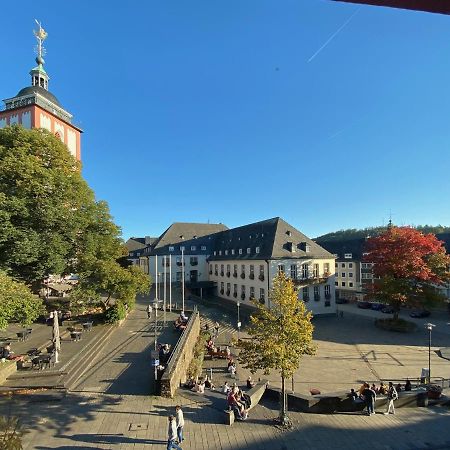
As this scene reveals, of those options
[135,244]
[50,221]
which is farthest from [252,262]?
[135,244]

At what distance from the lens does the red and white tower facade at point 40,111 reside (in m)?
34.9

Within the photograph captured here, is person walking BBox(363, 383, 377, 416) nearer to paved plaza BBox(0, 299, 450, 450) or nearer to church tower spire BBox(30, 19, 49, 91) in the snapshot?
paved plaza BBox(0, 299, 450, 450)

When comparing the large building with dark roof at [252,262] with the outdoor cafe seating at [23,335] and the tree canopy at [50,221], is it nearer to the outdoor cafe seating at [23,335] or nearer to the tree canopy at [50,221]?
the tree canopy at [50,221]

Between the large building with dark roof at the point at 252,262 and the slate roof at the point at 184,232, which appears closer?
the large building with dark roof at the point at 252,262

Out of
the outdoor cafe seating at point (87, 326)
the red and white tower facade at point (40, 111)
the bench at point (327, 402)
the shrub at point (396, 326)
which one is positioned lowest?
the shrub at point (396, 326)

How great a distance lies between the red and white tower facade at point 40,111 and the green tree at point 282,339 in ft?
96.4

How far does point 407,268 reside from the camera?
37156 millimetres

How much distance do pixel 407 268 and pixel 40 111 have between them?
42.3 metres

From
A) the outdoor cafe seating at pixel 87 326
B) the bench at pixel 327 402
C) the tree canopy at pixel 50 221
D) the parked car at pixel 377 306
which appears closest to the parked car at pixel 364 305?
the parked car at pixel 377 306

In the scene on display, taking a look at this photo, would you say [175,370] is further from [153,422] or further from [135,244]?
[135,244]

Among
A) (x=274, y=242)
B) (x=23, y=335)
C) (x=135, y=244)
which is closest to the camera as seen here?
(x=23, y=335)

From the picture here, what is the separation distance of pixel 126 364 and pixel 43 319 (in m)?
13.3

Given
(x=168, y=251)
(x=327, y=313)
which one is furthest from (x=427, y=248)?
(x=168, y=251)

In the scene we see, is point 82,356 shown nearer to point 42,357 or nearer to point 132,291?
point 42,357
